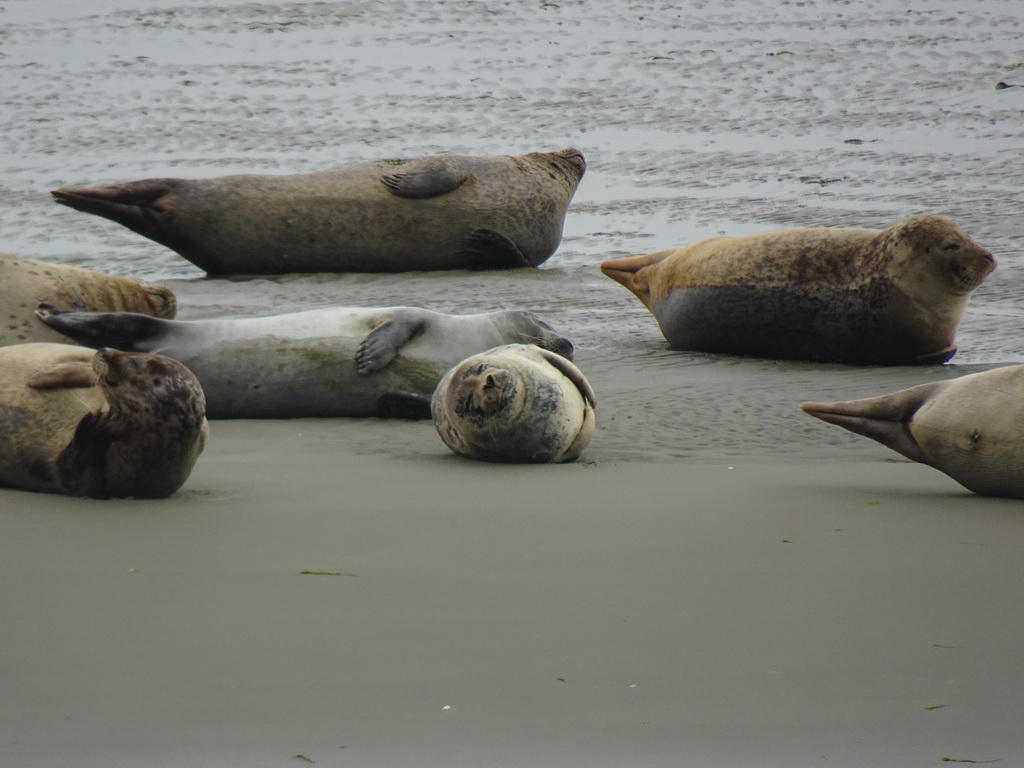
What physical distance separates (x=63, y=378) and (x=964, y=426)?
7.56 feet

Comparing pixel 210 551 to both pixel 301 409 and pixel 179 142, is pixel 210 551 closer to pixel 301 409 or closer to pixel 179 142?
pixel 301 409

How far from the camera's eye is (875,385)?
5625 mm

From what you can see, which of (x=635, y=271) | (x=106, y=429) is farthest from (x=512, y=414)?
(x=635, y=271)

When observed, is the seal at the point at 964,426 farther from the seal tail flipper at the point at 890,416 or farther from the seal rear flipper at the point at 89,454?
the seal rear flipper at the point at 89,454

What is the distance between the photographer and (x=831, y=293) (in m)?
6.27

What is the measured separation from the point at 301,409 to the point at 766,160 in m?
8.45

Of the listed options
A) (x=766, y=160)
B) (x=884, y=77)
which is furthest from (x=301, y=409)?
(x=884, y=77)

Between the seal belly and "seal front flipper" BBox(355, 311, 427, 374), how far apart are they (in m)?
1.73

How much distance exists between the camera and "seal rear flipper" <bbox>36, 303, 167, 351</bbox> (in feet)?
16.1

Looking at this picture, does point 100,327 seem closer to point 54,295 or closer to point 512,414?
point 54,295

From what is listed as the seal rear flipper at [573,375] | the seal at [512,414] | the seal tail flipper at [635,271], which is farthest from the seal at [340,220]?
the seal at [512,414]

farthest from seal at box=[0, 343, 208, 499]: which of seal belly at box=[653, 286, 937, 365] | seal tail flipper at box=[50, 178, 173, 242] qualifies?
seal tail flipper at box=[50, 178, 173, 242]

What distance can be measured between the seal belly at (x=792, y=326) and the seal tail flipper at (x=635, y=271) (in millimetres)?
391

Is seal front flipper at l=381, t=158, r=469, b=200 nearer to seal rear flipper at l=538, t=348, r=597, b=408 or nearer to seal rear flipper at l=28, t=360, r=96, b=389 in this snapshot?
seal rear flipper at l=538, t=348, r=597, b=408
